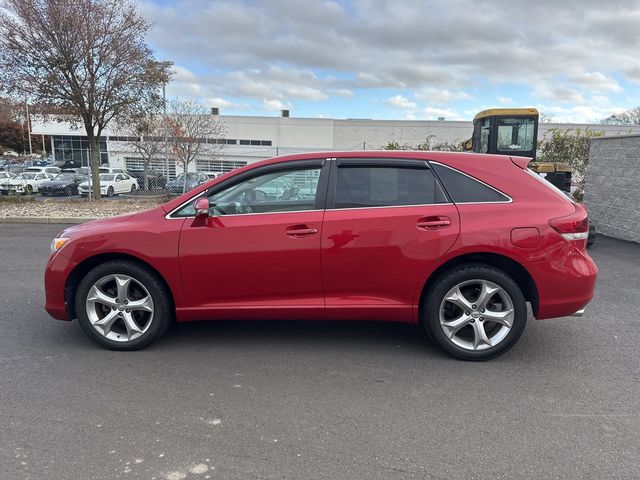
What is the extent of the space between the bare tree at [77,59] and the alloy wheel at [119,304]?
12.6 meters

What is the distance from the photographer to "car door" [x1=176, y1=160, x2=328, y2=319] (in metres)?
3.76

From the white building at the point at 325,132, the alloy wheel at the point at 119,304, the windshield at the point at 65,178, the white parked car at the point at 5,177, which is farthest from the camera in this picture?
the white building at the point at 325,132

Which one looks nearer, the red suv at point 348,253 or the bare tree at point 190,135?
the red suv at point 348,253

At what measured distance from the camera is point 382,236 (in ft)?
12.2

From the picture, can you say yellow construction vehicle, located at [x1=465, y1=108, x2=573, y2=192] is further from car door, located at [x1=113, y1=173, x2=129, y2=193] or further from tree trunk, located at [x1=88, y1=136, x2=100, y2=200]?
car door, located at [x1=113, y1=173, x2=129, y2=193]

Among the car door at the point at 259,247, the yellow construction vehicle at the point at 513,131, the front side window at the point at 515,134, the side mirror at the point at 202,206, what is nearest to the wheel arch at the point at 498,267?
the car door at the point at 259,247

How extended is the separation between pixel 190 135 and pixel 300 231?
97.6ft

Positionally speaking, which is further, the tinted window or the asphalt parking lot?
the tinted window

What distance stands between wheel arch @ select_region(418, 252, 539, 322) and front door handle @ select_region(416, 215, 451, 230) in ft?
0.95

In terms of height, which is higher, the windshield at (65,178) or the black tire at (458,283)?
the windshield at (65,178)

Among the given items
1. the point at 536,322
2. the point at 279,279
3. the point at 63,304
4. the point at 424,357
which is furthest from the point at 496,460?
the point at 63,304

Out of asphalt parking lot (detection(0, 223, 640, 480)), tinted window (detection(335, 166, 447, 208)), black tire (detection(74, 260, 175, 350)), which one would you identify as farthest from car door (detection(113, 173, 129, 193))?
tinted window (detection(335, 166, 447, 208))

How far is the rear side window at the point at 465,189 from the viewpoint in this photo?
12.5 ft

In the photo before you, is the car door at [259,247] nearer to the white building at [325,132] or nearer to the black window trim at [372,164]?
the black window trim at [372,164]
